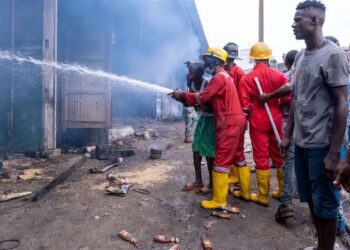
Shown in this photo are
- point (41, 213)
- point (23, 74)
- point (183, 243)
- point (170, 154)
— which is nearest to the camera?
point (183, 243)

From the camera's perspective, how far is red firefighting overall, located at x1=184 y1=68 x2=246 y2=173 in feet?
12.3

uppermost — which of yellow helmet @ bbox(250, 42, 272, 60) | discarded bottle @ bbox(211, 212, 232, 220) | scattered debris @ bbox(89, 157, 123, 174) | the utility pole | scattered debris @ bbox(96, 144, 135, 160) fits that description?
the utility pole

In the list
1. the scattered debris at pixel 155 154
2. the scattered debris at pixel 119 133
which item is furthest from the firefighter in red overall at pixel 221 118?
the scattered debris at pixel 119 133

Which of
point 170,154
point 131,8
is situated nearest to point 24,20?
point 131,8

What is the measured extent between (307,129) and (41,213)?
9.32ft

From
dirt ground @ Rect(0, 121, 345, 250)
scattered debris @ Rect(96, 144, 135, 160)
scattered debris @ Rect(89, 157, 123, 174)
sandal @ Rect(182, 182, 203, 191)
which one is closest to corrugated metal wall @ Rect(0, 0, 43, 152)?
scattered debris @ Rect(96, 144, 135, 160)

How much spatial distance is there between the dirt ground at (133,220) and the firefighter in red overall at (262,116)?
445 millimetres

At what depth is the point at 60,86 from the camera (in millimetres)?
7242

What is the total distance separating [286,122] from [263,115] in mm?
322

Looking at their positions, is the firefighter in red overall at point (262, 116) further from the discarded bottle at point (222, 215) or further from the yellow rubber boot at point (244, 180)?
the discarded bottle at point (222, 215)

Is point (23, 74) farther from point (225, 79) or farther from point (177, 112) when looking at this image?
point (177, 112)

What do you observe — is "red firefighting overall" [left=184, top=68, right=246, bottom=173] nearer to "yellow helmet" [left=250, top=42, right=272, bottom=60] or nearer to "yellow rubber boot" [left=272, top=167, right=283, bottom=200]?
"yellow helmet" [left=250, top=42, right=272, bottom=60]

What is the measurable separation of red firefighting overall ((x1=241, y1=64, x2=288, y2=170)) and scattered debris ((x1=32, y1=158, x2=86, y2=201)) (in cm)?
263

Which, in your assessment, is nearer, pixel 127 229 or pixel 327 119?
pixel 327 119
